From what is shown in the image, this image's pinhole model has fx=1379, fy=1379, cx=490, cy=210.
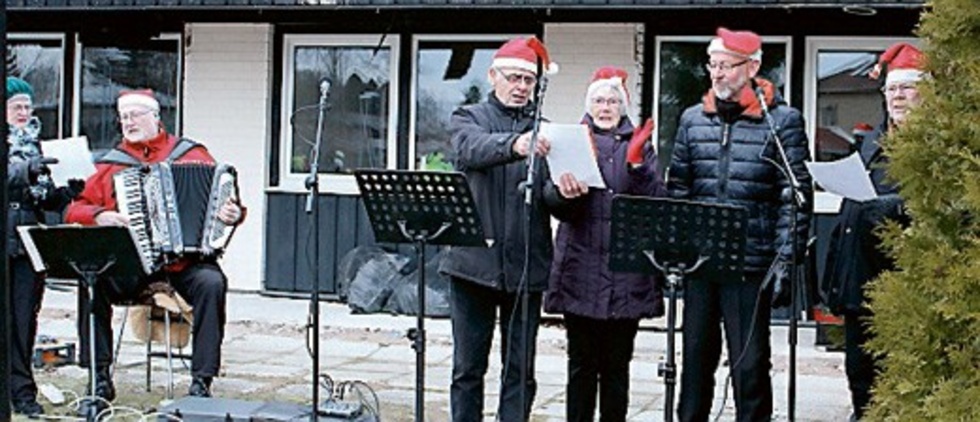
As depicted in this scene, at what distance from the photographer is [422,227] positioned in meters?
5.36

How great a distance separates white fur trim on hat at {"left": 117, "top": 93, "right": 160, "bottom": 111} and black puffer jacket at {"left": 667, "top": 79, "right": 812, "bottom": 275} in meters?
2.81

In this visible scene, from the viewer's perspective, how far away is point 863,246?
576cm

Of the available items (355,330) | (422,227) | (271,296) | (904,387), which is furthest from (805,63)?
(904,387)

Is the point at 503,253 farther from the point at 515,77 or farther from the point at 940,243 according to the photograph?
the point at 940,243

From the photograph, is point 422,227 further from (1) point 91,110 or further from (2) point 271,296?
(1) point 91,110

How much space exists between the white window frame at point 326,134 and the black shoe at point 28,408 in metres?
4.12

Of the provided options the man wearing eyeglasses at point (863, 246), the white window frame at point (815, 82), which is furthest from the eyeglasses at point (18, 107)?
the white window frame at point (815, 82)

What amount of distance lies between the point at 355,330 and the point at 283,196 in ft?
5.51

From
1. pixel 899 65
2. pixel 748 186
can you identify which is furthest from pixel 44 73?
pixel 899 65

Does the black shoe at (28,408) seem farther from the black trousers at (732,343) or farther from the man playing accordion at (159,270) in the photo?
the black trousers at (732,343)

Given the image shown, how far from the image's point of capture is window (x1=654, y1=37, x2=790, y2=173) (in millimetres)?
9742

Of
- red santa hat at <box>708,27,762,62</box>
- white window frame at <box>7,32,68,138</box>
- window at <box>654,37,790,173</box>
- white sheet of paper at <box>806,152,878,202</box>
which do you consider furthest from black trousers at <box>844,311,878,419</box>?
white window frame at <box>7,32,68,138</box>

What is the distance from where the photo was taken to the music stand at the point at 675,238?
4949 millimetres

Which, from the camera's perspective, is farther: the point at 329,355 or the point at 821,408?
the point at 329,355
